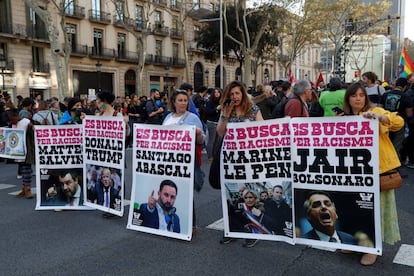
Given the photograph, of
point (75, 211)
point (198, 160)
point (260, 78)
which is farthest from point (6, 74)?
point (260, 78)

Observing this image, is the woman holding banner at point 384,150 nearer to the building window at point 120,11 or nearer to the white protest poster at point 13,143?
the white protest poster at point 13,143

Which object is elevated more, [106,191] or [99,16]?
[99,16]

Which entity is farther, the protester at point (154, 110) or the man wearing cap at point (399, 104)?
the protester at point (154, 110)

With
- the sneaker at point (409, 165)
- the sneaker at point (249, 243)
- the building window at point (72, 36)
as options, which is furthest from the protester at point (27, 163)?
the building window at point (72, 36)

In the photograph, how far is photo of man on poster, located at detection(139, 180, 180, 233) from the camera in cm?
445

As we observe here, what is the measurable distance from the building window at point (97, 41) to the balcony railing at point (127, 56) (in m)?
1.72

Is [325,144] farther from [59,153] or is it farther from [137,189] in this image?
[59,153]

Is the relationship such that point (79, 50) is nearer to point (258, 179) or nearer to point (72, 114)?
point (72, 114)

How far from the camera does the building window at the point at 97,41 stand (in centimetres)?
3635

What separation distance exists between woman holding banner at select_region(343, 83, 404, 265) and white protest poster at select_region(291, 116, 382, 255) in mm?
165

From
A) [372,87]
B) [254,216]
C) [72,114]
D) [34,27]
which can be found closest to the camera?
[254,216]

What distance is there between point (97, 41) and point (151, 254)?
35499mm

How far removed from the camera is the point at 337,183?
3.67 meters

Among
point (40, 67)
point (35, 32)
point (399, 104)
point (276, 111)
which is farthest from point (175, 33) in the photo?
point (276, 111)
